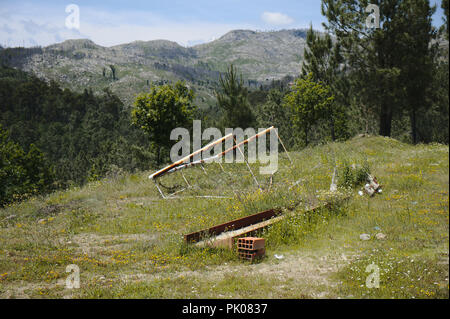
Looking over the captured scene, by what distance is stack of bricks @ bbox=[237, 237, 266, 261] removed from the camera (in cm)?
677

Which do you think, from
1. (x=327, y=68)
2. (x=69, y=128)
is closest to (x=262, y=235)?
(x=327, y=68)

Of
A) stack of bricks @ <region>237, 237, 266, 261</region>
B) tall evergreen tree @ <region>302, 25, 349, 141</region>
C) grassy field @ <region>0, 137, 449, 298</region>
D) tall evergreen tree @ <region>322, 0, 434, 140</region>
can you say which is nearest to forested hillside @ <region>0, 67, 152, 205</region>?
tall evergreen tree @ <region>302, 25, 349, 141</region>

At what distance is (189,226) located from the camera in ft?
32.2

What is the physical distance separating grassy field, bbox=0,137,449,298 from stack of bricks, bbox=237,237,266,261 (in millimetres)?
161

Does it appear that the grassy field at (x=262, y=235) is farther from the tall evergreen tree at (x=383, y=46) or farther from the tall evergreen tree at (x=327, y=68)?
the tall evergreen tree at (x=327, y=68)

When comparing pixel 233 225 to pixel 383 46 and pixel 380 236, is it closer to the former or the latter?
pixel 380 236

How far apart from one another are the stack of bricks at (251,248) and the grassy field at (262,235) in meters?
0.16

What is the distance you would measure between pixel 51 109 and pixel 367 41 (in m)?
122

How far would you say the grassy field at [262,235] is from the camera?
17.5 feet

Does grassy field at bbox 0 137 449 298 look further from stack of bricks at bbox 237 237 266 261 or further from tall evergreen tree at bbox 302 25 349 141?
tall evergreen tree at bbox 302 25 349 141
